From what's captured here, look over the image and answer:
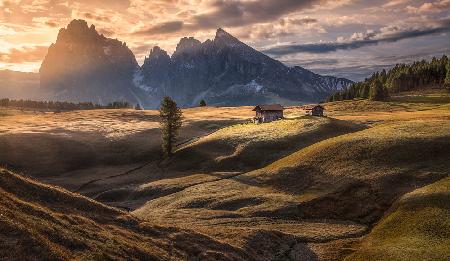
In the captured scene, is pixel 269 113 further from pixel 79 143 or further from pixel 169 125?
pixel 79 143

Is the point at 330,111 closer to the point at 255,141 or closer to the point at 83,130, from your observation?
the point at 255,141

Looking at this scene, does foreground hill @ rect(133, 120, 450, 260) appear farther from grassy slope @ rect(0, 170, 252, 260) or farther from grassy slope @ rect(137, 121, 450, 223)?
grassy slope @ rect(0, 170, 252, 260)

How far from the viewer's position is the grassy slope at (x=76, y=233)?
28.0m

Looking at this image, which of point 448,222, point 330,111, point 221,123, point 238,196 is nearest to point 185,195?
point 238,196

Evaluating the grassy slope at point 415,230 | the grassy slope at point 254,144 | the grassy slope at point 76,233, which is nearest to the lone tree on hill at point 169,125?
the grassy slope at point 254,144

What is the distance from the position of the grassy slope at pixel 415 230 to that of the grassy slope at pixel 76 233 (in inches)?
539

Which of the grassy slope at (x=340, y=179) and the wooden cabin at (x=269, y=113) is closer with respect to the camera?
the grassy slope at (x=340, y=179)

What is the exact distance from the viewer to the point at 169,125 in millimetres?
106750

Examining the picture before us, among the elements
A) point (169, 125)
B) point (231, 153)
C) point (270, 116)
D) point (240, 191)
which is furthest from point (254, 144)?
point (270, 116)

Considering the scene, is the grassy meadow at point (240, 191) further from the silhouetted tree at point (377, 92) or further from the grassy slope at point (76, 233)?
the silhouetted tree at point (377, 92)

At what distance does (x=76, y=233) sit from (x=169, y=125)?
244ft

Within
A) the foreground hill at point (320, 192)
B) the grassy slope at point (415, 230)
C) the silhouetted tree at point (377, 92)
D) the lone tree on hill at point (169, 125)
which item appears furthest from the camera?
the silhouetted tree at point (377, 92)

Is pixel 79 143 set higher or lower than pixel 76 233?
lower

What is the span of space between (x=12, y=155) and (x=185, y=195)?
2163 inches
